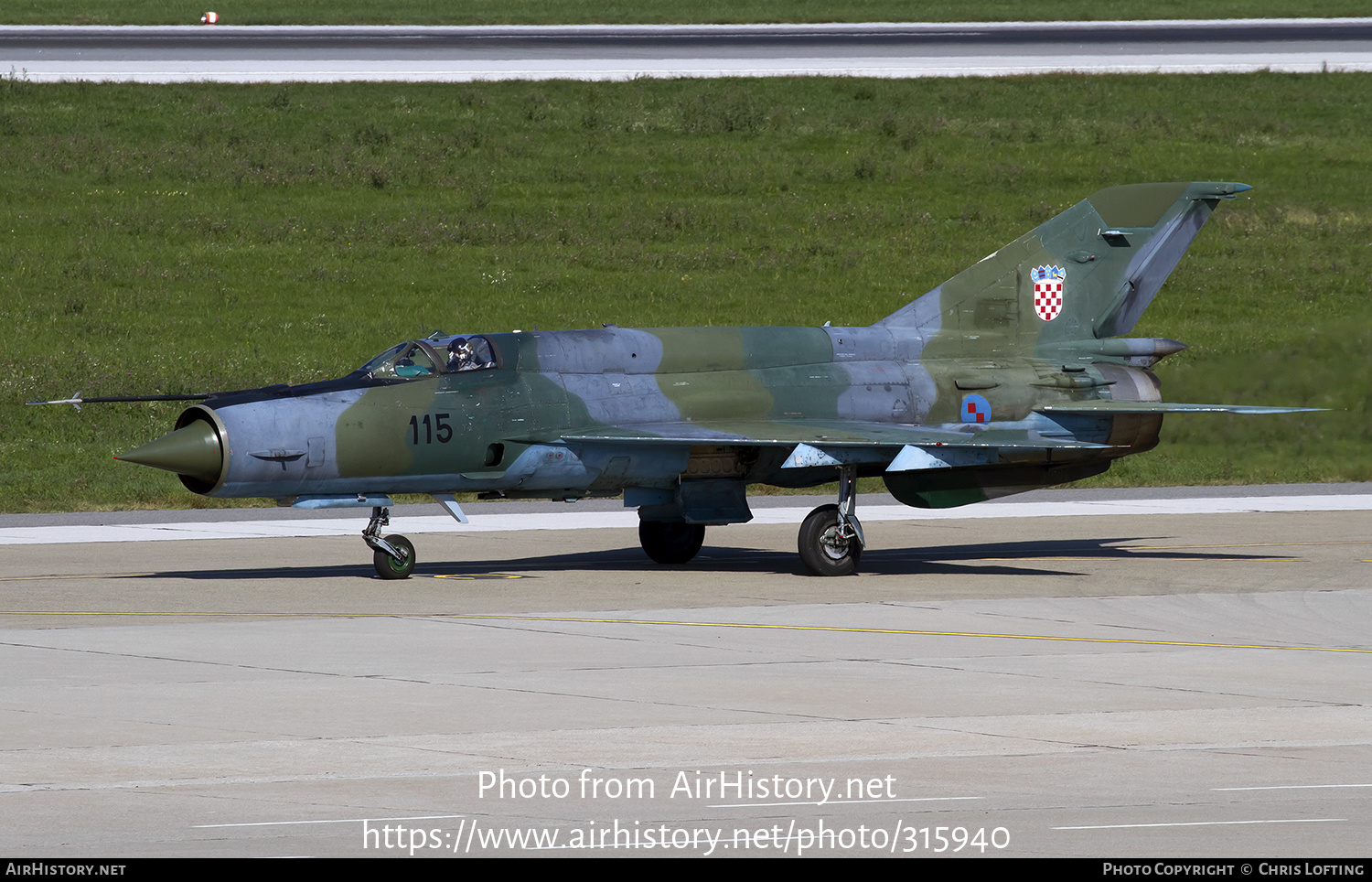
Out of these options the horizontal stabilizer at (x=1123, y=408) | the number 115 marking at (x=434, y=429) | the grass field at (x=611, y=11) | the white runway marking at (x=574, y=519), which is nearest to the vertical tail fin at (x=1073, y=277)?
the horizontal stabilizer at (x=1123, y=408)

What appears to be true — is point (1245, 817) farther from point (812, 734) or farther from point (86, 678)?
point (86, 678)

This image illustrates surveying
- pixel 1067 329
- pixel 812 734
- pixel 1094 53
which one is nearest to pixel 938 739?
pixel 812 734

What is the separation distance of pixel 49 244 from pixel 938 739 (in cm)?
3387

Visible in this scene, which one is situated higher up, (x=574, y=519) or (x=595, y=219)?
(x=595, y=219)

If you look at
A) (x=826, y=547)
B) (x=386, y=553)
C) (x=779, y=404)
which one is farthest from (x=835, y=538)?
(x=386, y=553)

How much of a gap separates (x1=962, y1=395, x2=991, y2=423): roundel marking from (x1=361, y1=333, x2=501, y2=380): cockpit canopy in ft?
18.0

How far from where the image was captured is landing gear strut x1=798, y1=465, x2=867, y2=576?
1923 cm

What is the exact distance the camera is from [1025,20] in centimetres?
6562

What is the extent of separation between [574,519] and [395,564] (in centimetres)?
684

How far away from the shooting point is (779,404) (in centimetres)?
1980

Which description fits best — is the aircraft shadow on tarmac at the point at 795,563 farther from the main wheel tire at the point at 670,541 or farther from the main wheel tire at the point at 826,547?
the main wheel tire at the point at 826,547

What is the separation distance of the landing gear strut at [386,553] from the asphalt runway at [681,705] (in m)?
0.18

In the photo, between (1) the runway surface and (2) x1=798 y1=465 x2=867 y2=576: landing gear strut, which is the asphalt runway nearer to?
(2) x1=798 y1=465 x2=867 y2=576: landing gear strut

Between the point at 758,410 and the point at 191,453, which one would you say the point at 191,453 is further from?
the point at 758,410
